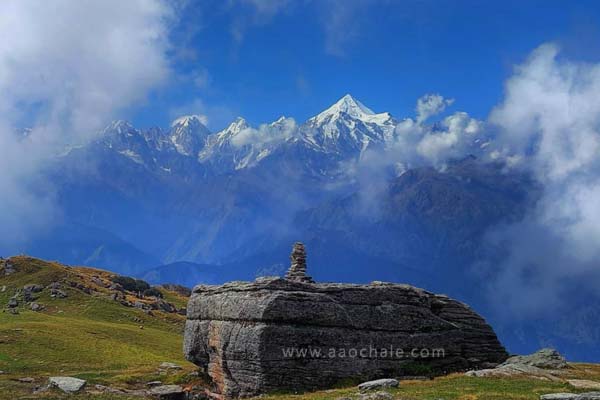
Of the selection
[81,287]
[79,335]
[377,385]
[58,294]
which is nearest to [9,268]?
[81,287]

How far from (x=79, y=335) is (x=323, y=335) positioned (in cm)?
4580

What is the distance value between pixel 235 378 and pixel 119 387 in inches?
489

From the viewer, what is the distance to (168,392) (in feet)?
153

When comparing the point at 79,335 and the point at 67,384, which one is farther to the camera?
the point at 79,335

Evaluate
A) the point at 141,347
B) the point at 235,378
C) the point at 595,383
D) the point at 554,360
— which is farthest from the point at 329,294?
the point at 141,347

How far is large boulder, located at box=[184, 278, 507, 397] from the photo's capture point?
131ft

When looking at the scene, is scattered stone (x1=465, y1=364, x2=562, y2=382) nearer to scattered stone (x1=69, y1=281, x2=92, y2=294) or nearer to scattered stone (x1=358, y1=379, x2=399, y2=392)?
scattered stone (x1=358, y1=379, x2=399, y2=392)

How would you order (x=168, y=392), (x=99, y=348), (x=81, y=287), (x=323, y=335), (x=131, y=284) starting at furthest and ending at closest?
(x=131, y=284) → (x=81, y=287) → (x=99, y=348) → (x=168, y=392) → (x=323, y=335)

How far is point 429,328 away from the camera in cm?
4594

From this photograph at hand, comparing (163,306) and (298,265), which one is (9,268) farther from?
(298,265)

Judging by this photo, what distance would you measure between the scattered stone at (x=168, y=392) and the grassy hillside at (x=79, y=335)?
2.68 m

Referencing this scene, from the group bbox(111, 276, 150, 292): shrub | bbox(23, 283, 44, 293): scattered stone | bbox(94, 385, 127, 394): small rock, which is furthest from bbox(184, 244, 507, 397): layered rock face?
bbox(111, 276, 150, 292): shrub

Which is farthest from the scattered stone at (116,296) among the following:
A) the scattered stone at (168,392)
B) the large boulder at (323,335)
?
the large boulder at (323,335)

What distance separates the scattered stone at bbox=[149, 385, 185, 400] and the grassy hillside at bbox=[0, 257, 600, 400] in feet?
6.58
